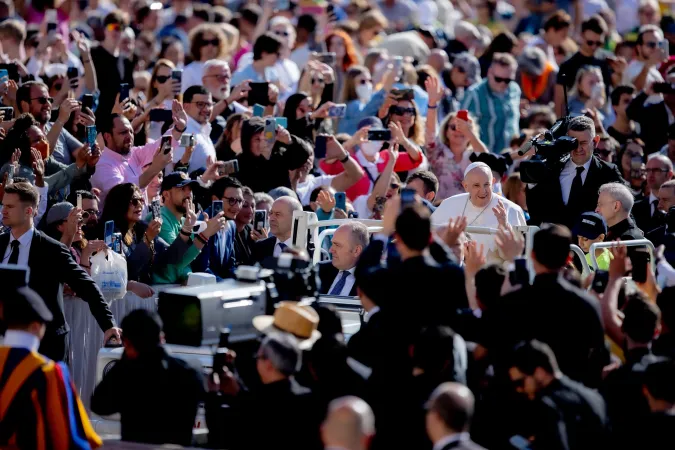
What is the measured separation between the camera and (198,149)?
12422mm

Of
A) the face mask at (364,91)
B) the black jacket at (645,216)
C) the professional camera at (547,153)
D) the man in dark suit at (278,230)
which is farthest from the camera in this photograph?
the face mask at (364,91)

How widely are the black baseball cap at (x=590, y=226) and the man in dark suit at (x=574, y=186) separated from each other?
111 cm

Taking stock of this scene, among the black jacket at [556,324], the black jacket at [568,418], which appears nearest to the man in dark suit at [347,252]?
the black jacket at [556,324]

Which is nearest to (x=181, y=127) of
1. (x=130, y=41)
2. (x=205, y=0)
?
(x=130, y=41)

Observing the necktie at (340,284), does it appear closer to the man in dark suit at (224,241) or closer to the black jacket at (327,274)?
the black jacket at (327,274)

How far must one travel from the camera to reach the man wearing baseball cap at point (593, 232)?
1022 centimetres

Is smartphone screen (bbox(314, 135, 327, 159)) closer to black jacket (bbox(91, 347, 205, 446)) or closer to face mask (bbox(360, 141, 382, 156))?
face mask (bbox(360, 141, 382, 156))

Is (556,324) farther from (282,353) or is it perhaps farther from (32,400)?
(32,400)

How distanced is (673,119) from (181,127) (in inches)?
229

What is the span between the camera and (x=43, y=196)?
35.8 feet

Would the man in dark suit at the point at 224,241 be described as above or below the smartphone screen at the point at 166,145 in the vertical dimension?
below

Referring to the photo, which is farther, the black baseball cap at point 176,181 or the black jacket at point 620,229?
the black baseball cap at point 176,181

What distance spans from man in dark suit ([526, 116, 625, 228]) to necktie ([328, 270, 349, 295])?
2.06 m

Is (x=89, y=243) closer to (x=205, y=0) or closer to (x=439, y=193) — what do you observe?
(x=439, y=193)
